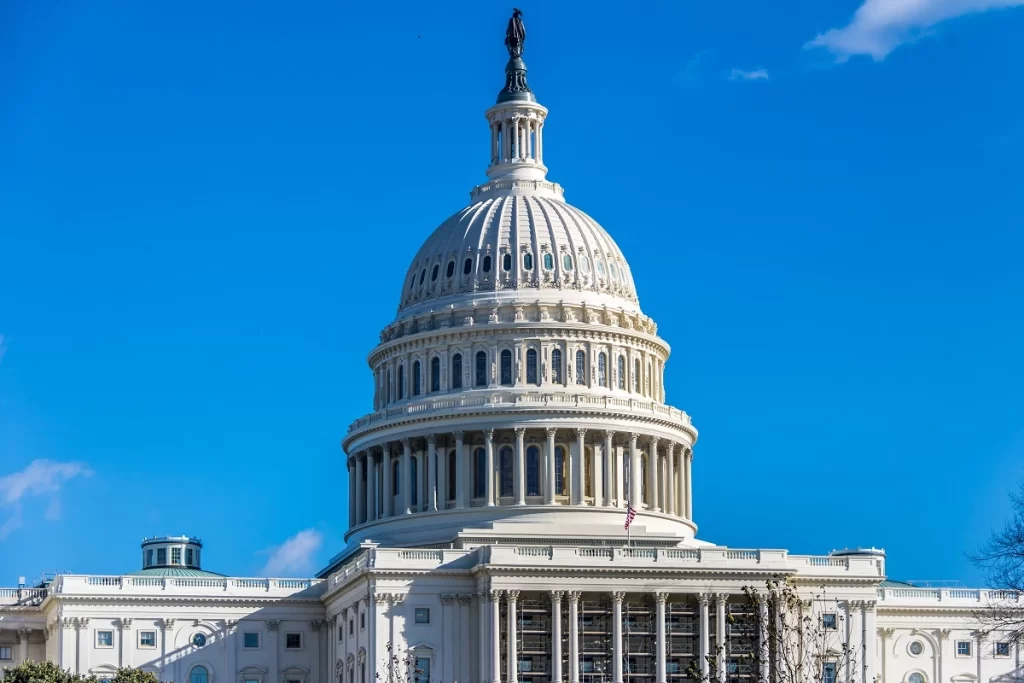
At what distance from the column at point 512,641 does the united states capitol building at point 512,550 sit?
0.14m

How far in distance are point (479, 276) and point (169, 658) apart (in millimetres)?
36093

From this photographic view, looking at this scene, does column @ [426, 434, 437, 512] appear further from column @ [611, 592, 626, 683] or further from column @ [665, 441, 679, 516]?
column @ [611, 592, 626, 683]

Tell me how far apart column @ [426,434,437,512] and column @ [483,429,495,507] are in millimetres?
4027

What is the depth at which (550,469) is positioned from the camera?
170625mm

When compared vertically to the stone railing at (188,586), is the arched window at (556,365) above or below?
above

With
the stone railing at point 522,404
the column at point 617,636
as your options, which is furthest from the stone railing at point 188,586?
the column at point 617,636

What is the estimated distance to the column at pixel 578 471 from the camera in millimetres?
170250

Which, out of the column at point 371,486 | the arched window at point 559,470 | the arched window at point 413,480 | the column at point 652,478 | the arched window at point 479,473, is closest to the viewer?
the arched window at point 559,470

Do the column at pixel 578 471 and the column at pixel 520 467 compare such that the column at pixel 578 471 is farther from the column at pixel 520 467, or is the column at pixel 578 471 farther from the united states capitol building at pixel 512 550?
the column at pixel 520 467

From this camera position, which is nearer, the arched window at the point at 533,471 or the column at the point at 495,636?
the column at the point at 495,636

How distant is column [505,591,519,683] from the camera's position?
491 feet

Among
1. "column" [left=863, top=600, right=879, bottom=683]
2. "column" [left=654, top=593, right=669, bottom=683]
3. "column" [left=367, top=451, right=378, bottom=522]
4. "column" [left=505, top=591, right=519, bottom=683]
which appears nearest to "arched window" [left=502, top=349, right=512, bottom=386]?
"column" [left=367, top=451, right=378, bottom=522]

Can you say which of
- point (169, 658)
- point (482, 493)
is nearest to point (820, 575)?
point (482, 493)

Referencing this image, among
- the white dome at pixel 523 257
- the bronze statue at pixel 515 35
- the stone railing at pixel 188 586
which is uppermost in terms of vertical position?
the bronze statue at pixel 515 35
